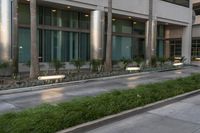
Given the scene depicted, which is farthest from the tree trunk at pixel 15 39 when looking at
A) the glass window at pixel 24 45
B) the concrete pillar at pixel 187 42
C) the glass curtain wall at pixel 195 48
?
the glass curtain wall at pixel 195 48

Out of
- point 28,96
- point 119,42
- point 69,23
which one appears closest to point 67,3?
point 69,23

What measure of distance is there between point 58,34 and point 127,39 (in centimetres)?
946

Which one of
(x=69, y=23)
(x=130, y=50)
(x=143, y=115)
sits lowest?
(x=143, y=115)

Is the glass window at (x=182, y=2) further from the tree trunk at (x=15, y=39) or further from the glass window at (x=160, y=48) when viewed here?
the tree trunk at (x=15, y=39)

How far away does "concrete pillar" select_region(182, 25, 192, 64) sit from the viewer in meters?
37.5

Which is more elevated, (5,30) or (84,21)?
(84,21)

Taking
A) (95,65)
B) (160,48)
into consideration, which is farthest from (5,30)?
(160,48)

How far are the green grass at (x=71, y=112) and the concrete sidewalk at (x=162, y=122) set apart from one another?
20.1 inches

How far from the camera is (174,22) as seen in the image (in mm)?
35031

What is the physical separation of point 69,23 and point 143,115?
721 inches

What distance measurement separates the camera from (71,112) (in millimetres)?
7625

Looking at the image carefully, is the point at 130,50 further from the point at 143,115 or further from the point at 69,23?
the point at 143,115

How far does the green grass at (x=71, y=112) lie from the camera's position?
21.7ft

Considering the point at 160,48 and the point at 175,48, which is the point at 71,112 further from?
the point at 175,48
